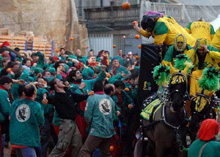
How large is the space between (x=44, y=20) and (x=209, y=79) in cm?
1802

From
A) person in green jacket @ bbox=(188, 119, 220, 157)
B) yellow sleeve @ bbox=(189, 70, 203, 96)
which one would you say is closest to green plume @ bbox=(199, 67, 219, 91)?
yellow sleeve @ bbox=(189, 70, 203, 96)

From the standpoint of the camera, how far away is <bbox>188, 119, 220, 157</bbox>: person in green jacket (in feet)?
22.9

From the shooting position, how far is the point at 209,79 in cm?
1006

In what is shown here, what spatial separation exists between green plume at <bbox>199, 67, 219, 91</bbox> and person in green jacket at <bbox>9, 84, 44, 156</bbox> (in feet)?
10.1

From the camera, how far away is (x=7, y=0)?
2656 cm

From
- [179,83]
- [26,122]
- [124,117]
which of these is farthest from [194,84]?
[26,122]

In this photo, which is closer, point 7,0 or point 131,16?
point 7,0

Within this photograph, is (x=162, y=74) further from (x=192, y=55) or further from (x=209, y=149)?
(x=209, y=149)

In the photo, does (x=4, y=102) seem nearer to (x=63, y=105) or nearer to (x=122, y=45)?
(x=63, y=105)

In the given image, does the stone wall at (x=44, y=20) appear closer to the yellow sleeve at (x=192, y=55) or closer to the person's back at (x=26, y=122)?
the yellow sleeve at (x=192, y=55)

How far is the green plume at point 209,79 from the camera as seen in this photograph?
10.0 meters

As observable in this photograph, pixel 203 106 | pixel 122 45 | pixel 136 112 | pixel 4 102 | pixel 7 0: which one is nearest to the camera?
pixel 203 106

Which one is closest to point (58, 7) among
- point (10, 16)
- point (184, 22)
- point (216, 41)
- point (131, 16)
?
point (10, 16)

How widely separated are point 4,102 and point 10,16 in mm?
16117
